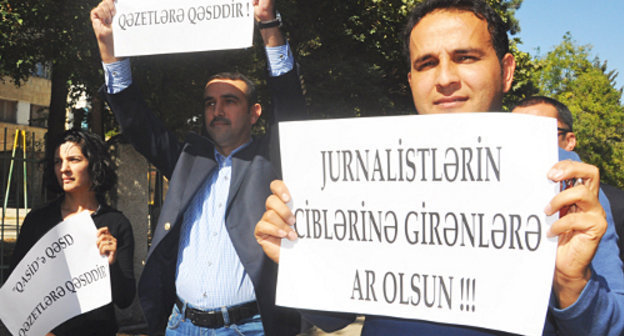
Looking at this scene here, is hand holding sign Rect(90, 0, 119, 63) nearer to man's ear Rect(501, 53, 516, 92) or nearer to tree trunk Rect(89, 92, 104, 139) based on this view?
man's ear Rect(501, 53, 516, 92)

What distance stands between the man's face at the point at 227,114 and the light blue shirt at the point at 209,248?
0.28 meters

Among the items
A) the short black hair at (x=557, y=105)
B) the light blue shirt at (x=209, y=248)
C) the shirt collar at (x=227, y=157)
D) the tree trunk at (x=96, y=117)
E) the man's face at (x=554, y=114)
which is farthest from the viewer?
the tree trunk at (x=96, y=117)

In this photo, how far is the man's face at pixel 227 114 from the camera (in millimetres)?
2986

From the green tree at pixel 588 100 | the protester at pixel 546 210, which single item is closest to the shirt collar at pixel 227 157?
the protester at pixel 546 210

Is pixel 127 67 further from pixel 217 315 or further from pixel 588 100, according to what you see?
pixel 588 100

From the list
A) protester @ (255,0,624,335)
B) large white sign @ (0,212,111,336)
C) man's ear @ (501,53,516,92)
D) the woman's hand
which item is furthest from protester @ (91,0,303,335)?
man's ear @ (501,53,516,92)

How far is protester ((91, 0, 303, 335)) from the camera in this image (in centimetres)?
261

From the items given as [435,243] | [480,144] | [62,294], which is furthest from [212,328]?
[480,144]

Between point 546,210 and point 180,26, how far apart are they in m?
1.90

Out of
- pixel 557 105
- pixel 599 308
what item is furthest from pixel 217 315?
pixel 557 105

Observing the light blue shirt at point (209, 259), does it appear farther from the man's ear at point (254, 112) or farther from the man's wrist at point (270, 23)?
the man's wrist at point (270, 23)

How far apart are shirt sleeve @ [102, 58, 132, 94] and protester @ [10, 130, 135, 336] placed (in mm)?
605

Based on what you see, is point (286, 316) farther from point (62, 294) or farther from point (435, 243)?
point (435, 243)

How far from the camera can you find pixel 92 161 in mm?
3199
